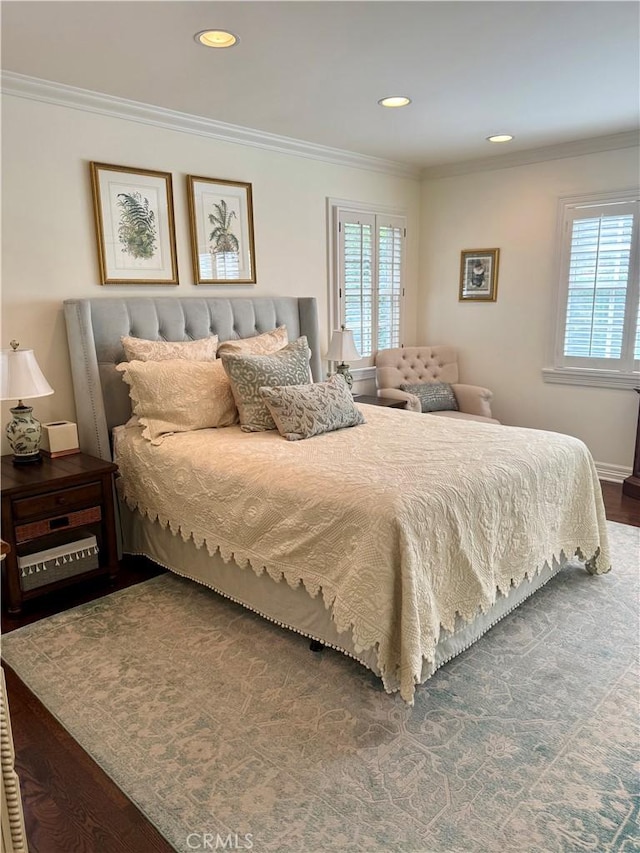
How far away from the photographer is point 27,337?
3107 millimetres

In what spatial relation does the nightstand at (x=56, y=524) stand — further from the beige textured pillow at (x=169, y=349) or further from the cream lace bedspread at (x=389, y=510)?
the beige textured pillow at (x=169, y=349)

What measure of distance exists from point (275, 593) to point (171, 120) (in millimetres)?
2822

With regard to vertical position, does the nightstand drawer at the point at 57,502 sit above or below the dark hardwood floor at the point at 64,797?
above

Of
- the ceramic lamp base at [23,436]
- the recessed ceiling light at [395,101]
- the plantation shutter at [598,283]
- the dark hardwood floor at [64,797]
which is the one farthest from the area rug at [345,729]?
the recessed ceiling light at [395,101]

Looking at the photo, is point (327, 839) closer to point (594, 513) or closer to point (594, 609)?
point (594, 609)

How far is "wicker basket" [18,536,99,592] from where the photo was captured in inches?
109

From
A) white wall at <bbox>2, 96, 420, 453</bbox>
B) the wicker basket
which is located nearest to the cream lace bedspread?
the wicker basket

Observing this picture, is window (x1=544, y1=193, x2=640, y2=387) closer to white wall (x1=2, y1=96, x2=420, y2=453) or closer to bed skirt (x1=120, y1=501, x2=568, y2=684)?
bed skirt (x1=120, y1=501, x2=568, y2=684)

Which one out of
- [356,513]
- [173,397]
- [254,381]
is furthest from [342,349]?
[356,513]

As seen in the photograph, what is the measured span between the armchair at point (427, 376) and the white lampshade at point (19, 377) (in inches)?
109

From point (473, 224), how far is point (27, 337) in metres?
3.73

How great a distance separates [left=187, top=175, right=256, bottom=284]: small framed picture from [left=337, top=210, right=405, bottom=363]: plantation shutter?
0.94m

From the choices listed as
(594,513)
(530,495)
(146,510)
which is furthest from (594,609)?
(146,510)

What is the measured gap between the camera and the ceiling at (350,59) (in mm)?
2262
